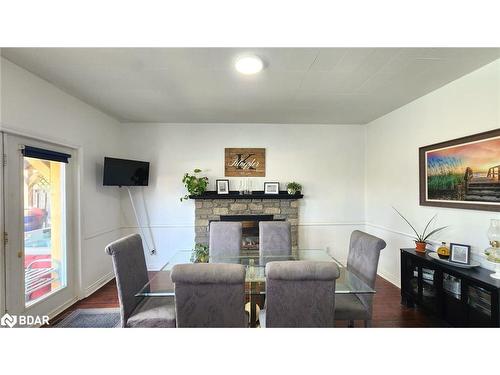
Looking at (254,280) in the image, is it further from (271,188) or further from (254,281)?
(271,188)

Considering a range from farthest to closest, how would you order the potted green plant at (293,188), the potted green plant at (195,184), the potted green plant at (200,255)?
the potted green plant at (293,188)
the potted green plant at (195,184)
the potted green plant at (200,255)

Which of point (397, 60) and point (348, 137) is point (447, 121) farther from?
point (348, 137)

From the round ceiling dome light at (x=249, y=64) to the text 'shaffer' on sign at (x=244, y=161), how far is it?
1.84 metres

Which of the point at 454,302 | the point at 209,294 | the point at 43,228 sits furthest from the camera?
the point at 43,228

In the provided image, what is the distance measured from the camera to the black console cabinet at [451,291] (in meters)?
1.70

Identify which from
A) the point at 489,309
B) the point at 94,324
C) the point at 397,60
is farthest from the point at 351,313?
the point at 94,324

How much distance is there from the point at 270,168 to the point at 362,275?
229cm

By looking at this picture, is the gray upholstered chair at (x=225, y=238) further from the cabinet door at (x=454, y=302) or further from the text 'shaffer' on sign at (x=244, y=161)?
the cabinet door at (x=454, y=302)

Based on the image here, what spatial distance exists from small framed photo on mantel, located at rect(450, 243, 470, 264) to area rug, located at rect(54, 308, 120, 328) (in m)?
3.22

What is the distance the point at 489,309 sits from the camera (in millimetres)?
1690

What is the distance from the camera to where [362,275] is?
192 centimetres

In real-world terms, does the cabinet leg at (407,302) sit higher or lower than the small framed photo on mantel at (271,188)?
lower

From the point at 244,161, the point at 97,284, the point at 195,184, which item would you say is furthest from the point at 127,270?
the point at 244,161

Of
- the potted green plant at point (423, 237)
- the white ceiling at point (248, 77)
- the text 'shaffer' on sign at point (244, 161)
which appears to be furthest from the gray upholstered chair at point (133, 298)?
the potted green plant at point (423, 237)
